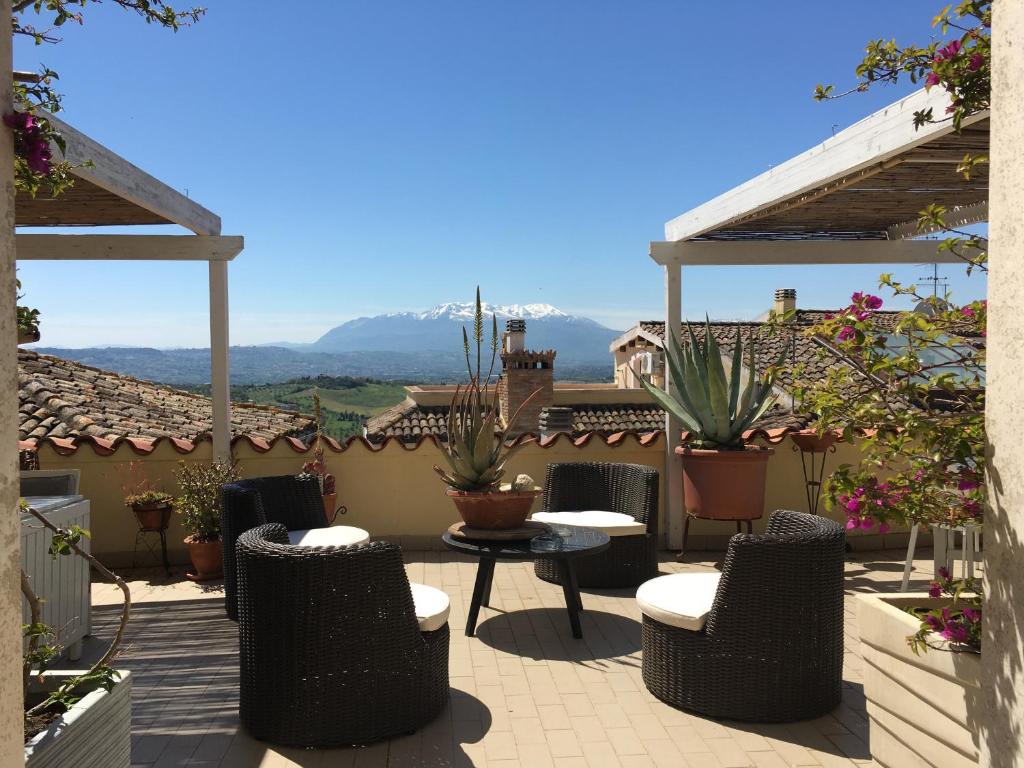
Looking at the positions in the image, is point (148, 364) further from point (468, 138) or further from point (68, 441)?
point (68, 441)

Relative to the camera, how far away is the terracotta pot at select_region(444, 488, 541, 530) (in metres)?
4.20

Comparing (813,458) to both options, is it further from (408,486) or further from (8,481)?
(8,481)

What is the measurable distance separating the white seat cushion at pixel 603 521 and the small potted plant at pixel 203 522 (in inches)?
85.9

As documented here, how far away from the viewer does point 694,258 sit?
6.30 m

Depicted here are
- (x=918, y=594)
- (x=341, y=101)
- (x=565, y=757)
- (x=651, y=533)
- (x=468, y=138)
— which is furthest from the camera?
(x=468, y=138)

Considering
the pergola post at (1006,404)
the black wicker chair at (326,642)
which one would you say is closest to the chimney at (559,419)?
the black wicker chair at (326,642)

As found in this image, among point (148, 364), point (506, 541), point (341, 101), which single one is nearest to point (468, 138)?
point (341, 101)

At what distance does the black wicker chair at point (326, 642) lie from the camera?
9.59 feet

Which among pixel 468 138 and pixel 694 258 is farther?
pixel 468 138

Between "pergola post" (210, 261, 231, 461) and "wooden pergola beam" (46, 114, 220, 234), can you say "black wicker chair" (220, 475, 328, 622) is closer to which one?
"pergola post" (210, 261, 231, 461)

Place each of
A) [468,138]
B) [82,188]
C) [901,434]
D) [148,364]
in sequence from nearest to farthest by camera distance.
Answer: [901,434] → [82,188] → [468,138] → [148,364]

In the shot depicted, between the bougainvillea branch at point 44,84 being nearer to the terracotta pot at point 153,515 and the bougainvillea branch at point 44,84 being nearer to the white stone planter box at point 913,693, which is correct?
the white stone planter box at point 913,693

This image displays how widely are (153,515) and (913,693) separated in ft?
16.3

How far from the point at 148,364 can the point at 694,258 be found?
43051mm
